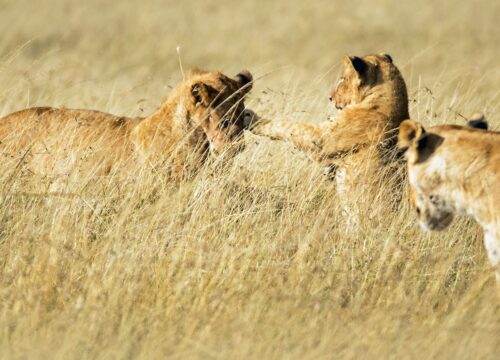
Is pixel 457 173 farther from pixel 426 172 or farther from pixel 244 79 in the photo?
pixel 244 79

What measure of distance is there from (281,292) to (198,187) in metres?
1.29

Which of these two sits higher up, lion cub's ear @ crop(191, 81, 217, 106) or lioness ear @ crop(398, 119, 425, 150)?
lion cub's ear @ crop(191, 81, 217, 106)

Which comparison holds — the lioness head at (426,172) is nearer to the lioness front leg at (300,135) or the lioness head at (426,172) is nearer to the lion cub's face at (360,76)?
the lioness front leg at (300,135)

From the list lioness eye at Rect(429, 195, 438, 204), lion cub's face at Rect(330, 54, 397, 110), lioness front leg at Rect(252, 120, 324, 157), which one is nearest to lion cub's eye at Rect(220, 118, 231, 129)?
lioness front leg at Rect(252, 120, 324, 157)

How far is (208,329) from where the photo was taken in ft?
15.5

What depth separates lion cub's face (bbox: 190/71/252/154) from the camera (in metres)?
6.57

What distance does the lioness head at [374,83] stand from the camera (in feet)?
22.1

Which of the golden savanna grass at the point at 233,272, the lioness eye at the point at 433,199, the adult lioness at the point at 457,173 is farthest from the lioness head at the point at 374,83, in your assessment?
the lioness eye at the point at 433,199

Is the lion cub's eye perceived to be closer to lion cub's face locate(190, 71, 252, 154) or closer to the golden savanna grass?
lion cub's face locate(190, 71, 252, 154)

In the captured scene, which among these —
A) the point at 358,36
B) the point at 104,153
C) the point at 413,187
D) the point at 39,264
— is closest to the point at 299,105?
the point at 104,153

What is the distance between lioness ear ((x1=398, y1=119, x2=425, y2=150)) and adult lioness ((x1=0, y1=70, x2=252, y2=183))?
1552mm

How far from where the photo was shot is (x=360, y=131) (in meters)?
6.59

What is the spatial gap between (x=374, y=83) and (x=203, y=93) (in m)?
1.19

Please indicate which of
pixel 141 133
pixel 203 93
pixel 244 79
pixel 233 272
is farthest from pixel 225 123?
pixel 233 272
